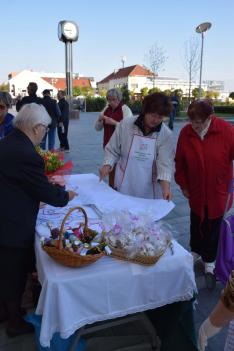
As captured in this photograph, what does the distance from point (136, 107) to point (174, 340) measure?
21040 millimetres

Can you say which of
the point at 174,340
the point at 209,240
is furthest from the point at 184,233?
the point at 174,340

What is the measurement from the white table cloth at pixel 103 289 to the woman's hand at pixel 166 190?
67 cm

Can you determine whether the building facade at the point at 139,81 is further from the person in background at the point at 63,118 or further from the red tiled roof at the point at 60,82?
the person in background at the point at 63,118

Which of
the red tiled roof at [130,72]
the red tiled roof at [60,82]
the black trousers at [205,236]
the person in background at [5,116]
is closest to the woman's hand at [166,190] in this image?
the black trousers at [205,236]

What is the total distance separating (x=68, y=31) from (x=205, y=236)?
19.1 meters

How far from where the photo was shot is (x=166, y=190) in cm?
Result: 248

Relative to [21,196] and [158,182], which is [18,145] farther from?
[158,182]

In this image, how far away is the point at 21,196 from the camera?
6.08 ft

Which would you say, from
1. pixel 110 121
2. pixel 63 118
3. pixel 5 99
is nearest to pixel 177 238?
pixel 110 121

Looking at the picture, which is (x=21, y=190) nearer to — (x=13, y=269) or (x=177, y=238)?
(x=13, y=269)

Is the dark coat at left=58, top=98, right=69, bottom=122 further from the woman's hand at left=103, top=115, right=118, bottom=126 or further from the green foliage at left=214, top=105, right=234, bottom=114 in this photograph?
the green foliage at left=214, top=105, right=234, bottom=114

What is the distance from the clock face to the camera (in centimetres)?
1941

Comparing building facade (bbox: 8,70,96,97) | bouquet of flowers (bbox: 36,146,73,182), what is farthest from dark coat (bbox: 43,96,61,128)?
building facade (bbox: 8,70,96,97)

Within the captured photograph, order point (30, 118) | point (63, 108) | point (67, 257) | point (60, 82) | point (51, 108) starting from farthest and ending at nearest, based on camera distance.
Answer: point (60, 82), point (63, 108), point (51, 108), point (30, 118), point (67, 257)
